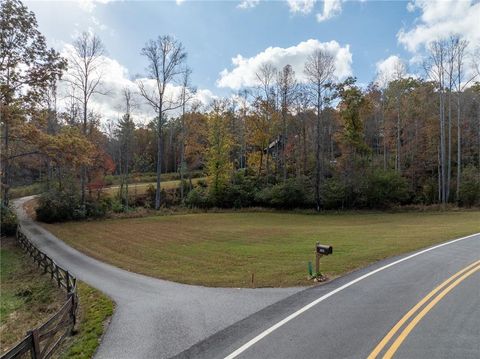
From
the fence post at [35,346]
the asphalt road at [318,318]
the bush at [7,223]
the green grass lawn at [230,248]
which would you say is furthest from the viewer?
the bush at [7,223]

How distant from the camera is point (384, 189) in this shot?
41344 mm

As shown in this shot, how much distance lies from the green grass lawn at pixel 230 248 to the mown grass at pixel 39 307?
297 centimetres

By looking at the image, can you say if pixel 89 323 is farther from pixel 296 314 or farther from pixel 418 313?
pixel 418 313

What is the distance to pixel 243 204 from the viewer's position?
4484 cm

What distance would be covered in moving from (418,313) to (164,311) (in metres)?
6.50

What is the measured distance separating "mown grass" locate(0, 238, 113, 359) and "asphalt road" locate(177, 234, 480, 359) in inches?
127

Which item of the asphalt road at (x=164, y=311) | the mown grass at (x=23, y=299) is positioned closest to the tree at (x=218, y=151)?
the mown grass at (x=23, y=299)

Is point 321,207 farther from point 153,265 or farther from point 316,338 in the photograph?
point 316,338

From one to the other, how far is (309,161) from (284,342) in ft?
144

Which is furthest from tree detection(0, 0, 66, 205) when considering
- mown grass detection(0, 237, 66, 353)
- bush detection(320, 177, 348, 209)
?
bush detection(320, 177, 348, 209)

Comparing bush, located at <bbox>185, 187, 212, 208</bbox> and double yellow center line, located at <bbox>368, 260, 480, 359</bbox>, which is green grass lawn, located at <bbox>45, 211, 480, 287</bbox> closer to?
double yellow center line, located at <bbox>368, 260, 480, 359</bbox>

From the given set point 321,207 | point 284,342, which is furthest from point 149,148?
point 284,342

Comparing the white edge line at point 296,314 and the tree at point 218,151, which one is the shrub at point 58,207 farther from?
the white edge line at point 296,314

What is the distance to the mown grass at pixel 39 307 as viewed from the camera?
8938 mm
